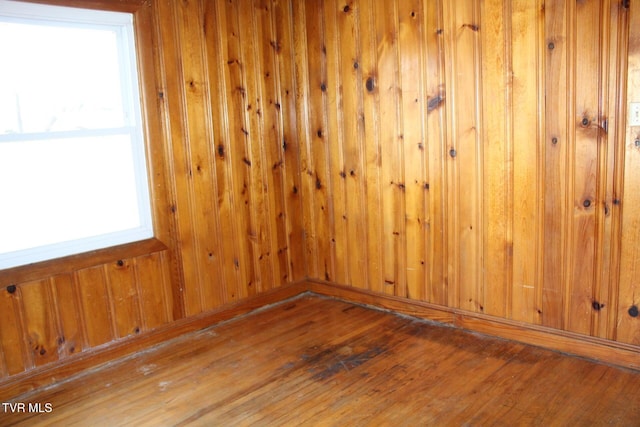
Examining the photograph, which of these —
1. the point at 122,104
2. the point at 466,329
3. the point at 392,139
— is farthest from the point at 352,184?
the point at 122,104

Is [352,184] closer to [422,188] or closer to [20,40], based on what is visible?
[422,188]

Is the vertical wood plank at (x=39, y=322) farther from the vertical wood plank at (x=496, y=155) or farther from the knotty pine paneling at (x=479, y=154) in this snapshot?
the vertical wood plank at (x=496, y=155)

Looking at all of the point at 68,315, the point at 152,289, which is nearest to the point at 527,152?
the point at 152,289

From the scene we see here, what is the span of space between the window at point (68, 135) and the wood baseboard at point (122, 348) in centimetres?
56

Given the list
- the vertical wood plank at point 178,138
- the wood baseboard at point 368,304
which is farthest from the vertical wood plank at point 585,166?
the vertical wood plank at point 178,138

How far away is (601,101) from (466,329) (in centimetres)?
143

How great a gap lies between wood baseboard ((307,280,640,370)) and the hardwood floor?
0.06 meters

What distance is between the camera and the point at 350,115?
3.60 m

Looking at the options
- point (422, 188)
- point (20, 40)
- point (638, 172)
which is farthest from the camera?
point (422, 188)

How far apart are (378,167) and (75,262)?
Result: 1861 mm

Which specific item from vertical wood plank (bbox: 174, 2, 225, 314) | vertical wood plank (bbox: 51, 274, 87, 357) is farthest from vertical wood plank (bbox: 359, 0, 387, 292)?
vertical wood plank (bbox: 51, 274, 87, 357)

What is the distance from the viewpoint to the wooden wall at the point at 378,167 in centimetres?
261

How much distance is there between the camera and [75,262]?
2.85 meters

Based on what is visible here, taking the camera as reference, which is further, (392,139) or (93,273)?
(392,139)
